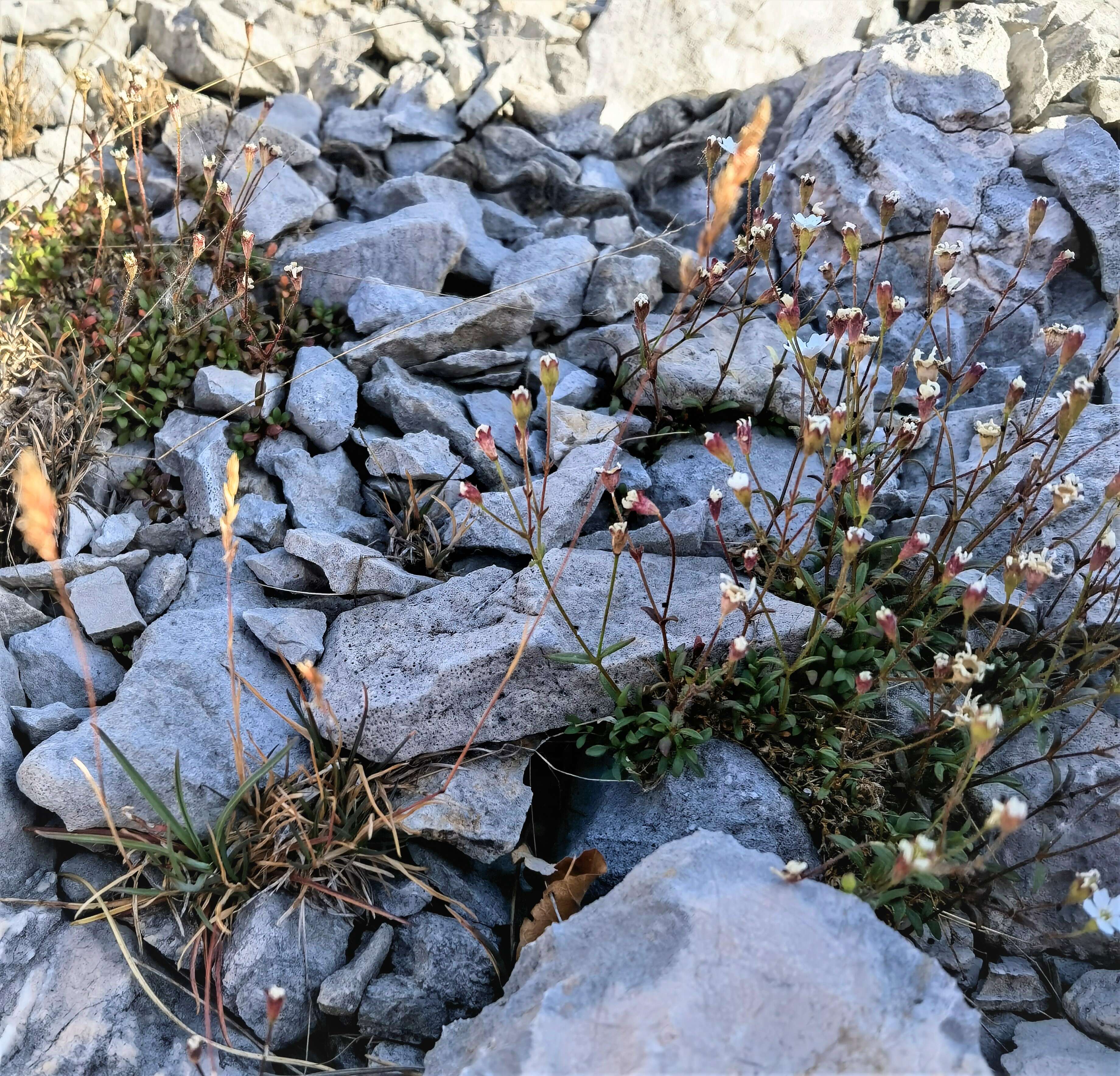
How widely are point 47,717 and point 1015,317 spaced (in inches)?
174

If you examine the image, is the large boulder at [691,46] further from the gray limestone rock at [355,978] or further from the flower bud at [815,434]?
the gray limestone rock at [355,978]

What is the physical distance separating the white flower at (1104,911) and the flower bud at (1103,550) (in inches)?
36.1

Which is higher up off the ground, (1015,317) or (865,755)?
(1015,317)

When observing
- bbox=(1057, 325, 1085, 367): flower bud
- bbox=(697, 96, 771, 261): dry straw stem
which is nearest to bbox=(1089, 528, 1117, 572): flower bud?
bbox=(1057, 325, 1085, 367): flower bud

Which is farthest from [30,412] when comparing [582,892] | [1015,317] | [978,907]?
[1015,317]

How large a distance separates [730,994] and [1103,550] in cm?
174

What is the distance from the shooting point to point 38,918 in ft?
8.80

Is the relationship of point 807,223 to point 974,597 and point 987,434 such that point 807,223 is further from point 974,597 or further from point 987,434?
point 974,597

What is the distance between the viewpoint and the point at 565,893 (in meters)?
2.70

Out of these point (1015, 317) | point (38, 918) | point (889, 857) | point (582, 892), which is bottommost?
point (38, 918)

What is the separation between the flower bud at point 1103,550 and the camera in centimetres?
271

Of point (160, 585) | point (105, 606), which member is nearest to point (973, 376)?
point (160, 585)

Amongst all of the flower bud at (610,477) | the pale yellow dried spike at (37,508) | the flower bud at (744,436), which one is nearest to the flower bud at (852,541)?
the flower bud at (744,436)

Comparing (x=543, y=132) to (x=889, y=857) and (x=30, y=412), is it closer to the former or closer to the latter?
(x=30, y=412)
